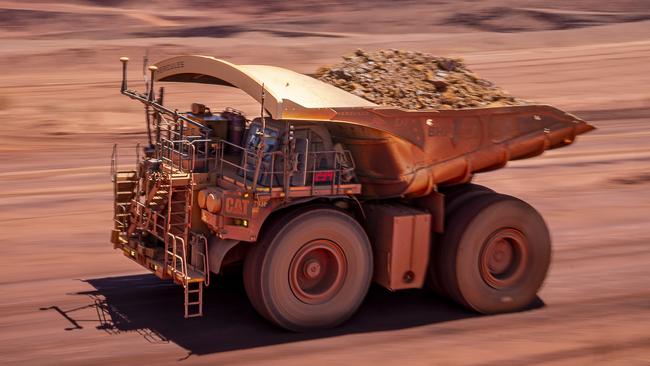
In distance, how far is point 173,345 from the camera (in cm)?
1001

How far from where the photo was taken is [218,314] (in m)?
11.0

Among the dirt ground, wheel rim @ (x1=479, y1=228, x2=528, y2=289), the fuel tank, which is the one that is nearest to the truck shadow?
the dirt ground

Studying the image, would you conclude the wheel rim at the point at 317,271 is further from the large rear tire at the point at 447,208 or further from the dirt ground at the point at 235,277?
the large rear tire at the point at 447,208

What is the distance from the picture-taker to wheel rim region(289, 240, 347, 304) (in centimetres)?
1030

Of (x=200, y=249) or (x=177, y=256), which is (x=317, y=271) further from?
(x=177, y=256)

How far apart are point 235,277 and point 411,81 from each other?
10.4ft

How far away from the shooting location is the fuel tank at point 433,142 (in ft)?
34.4

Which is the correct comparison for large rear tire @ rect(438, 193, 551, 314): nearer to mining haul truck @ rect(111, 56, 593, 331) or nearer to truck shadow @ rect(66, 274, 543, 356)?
mining haul truck @ rect(111, 56, 593, 331)

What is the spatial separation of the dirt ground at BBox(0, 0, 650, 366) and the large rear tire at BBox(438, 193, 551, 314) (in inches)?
9.5

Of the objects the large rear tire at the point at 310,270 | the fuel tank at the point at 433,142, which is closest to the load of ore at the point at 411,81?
the fuel tank at the point at 433,142

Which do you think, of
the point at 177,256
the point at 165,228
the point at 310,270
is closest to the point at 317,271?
the point at 310,270

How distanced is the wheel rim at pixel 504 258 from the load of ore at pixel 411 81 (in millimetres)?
1509

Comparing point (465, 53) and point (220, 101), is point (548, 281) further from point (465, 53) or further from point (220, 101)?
point (465, 53)

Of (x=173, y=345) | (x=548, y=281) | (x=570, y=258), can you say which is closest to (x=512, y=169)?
(x=570, y=258)
